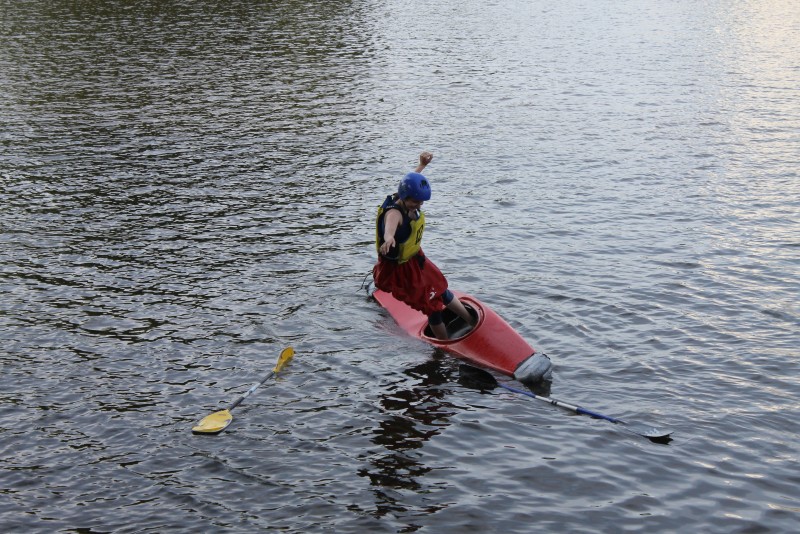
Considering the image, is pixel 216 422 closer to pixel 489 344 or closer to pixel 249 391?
pixel 249 391

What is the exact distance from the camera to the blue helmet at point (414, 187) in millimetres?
11539

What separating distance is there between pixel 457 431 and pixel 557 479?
1.51m

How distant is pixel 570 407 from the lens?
11.1 metres

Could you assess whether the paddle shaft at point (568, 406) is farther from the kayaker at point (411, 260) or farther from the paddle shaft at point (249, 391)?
the paddle shaft at point (249, 391)

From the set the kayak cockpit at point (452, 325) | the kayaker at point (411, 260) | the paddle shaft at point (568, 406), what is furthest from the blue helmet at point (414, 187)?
the paddle shaft at point (568, 406)

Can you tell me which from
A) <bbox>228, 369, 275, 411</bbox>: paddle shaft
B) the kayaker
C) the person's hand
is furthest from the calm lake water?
the person's hand

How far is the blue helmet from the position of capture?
37.9 feet

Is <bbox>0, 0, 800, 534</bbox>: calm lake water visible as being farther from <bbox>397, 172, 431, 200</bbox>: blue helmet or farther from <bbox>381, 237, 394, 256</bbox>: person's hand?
<bbox>397, 172, 431, 200</bbox>: blue helmet

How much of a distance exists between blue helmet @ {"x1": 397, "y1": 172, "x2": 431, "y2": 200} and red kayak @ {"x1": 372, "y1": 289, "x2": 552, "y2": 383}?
212 centimetres

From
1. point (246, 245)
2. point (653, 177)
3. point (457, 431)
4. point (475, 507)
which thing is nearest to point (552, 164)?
point (653, 177)

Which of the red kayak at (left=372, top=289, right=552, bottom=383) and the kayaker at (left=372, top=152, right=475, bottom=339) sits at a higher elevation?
the kayaker at (left=372, top=152, right=475, bottom=339)

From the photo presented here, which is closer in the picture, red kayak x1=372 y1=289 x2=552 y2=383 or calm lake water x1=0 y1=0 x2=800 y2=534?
calm lake water x1=0 y1=0 x2=800 y2=534

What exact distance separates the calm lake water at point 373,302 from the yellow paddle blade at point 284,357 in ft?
0.52

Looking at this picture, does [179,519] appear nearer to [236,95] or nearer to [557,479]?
[557,479]
